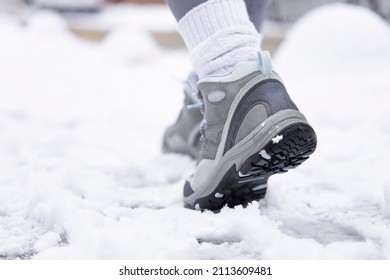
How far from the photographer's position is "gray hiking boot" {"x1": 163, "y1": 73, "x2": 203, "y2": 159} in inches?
59.1

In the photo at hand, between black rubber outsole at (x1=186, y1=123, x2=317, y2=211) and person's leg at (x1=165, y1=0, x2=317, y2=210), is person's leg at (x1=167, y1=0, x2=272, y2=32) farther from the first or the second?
black rubber outsole at (x1=186, y1=123, x2=317, y2=211)

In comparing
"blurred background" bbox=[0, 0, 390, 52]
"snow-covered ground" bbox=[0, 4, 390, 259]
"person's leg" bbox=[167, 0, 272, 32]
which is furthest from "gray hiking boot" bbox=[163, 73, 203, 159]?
"blurred background" bbox=[0, 0, 390, 52]

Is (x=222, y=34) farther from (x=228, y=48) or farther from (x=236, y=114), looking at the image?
(x=236, y=114)

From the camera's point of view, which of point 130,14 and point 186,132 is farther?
point 130,14

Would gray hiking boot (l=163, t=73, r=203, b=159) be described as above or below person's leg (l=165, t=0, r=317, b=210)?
below

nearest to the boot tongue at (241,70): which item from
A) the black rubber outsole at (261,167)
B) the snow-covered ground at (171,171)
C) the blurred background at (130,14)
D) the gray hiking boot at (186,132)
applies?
the black rubber outsole at (261,167)

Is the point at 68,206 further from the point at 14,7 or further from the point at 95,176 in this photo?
the point at 14,7

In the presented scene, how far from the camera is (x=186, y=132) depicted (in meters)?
1.57

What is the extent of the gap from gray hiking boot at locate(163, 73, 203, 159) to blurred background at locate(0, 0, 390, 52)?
3132 millimetres

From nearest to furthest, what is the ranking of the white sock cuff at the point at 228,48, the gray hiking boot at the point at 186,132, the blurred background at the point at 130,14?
the white sock cuff at the point at 228,48, the gray hiking boot at the point at 186,132, the blurred background at the point at 130,14

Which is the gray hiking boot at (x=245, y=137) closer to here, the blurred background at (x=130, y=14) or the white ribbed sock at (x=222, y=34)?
the white ribbed sock at (x=222, y=34)

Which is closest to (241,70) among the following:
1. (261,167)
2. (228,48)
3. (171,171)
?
(228,48)

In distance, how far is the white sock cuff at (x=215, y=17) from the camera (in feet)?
3.41

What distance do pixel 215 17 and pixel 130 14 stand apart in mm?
6291
